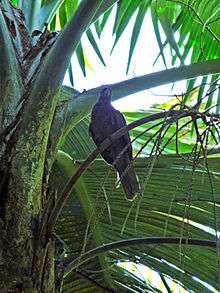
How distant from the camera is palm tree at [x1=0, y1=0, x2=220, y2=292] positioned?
877mm

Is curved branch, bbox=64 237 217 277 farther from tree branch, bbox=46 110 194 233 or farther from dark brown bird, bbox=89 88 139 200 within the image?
dark brown bird, bbox=89 88 139 200

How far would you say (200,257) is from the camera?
1.44 m

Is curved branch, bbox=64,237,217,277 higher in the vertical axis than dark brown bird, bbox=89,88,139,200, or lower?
lower

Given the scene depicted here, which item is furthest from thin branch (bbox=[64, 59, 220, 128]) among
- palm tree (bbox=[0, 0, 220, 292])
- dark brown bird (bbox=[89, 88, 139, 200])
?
dark brown bird (bbox=[89, 88, 139, 200])

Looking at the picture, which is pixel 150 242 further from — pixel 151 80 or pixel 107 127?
pixel 107 127

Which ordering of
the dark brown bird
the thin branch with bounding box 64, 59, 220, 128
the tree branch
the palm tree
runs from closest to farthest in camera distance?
the tree branch → the palm tree → the thin branch with bounding box 64, 59, 220, 128 → the dark brown bird

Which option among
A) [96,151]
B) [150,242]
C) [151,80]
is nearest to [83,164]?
[96,151]

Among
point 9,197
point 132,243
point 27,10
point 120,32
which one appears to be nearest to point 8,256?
point 9,197

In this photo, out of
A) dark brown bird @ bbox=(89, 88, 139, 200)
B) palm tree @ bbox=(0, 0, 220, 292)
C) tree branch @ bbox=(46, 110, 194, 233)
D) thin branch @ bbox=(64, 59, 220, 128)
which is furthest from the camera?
dark brown bird @ bbox=(89, 88, 139, 200)

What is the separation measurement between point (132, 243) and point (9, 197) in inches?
8.8

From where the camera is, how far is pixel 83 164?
850mm

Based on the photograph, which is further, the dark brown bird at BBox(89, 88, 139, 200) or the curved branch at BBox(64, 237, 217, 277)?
the dark brown bird at BBox(89, 88, 139, 200)

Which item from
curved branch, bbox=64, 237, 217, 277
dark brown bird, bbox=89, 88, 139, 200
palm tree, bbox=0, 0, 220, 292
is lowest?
curved branch, bbox=64, 237, 217, 277

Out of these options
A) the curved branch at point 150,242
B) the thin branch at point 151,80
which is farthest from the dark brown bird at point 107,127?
the curved branch at point 150,242
